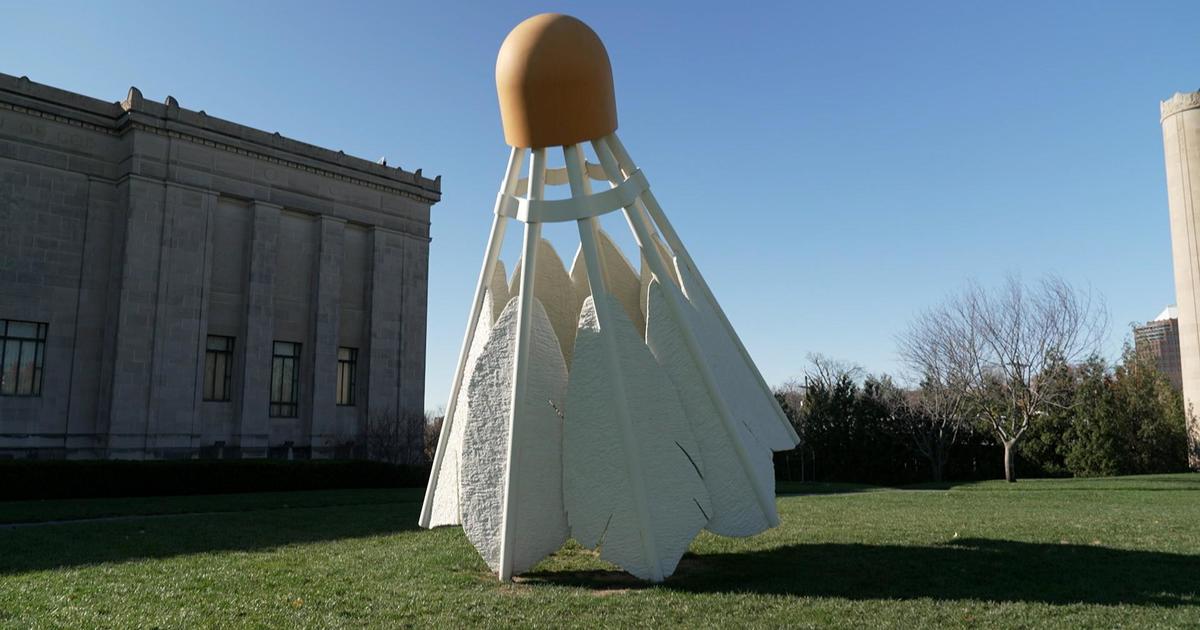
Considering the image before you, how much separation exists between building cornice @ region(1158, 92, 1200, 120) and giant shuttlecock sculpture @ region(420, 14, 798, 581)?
35.4 m

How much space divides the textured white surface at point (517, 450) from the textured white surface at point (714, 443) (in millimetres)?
999

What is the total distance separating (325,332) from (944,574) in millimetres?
22361

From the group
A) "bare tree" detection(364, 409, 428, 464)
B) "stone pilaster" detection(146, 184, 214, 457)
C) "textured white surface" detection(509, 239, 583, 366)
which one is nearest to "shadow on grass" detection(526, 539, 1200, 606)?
"textured white surface" detection(509, 239, 583, 366)

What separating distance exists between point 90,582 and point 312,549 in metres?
2.54

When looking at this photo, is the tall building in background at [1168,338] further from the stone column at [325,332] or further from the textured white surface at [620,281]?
the textured white surface at [620,281]

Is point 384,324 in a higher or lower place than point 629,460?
higher

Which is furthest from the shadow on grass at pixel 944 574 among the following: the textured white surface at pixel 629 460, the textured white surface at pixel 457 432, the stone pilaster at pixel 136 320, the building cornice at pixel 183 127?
the building cornice at pixel 183 127

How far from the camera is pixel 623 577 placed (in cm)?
720

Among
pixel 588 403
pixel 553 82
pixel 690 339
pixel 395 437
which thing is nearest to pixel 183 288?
pixel 395 437

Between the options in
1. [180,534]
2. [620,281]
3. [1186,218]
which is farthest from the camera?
[1186,218]

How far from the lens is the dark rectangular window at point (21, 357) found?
2039 centimetres

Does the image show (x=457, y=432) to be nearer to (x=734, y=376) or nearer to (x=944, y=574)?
(x=734, y=376)

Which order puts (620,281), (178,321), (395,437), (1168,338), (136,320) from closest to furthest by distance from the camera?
(620,281) → (136,320) → (178,321) → (395,437) → (1168,338)

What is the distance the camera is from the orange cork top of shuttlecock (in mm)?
7289
